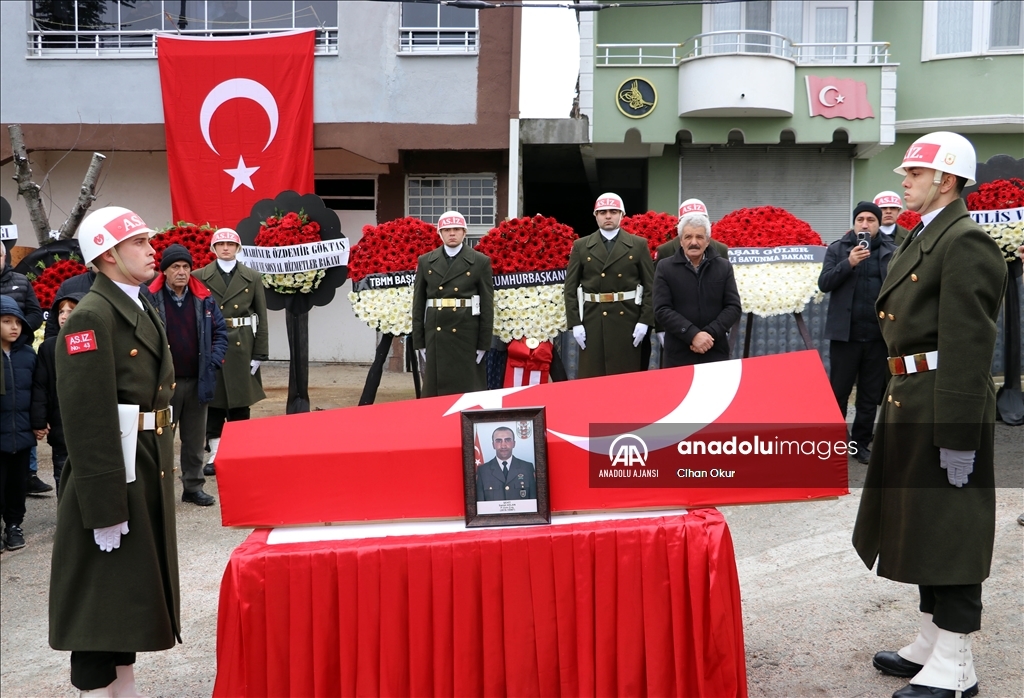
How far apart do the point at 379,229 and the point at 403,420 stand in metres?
Result: 4.97

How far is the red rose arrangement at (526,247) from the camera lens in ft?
25.8

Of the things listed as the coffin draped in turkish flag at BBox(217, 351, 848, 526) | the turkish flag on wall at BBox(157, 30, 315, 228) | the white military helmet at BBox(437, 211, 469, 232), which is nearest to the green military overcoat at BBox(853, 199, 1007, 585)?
the coffin draped in turkish flag at BBox(217, 351, 848, 526)

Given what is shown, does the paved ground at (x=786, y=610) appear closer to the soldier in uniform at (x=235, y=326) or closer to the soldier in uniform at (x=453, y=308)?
the soldier in uniform at (x=235, y=326)

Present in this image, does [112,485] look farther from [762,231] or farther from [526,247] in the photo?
[762,231]

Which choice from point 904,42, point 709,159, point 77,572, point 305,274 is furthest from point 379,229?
point 904,42

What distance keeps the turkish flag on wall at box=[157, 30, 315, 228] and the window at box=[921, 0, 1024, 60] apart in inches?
377

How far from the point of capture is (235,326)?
24.5ft

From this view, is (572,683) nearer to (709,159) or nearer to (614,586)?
(614,586)

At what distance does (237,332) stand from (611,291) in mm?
2994

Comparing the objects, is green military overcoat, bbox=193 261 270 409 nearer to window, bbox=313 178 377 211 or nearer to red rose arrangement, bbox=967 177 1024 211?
red rose arrangement, bbox=967 177 1024 211

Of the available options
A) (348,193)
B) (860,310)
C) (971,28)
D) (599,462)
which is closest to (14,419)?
(599,462)

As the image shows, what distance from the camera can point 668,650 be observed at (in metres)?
2.95

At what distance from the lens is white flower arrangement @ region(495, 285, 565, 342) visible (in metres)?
7.89

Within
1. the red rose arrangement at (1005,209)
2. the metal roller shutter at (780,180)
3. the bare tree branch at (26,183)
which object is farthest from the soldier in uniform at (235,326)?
the metal roller shutter at (780,180)
